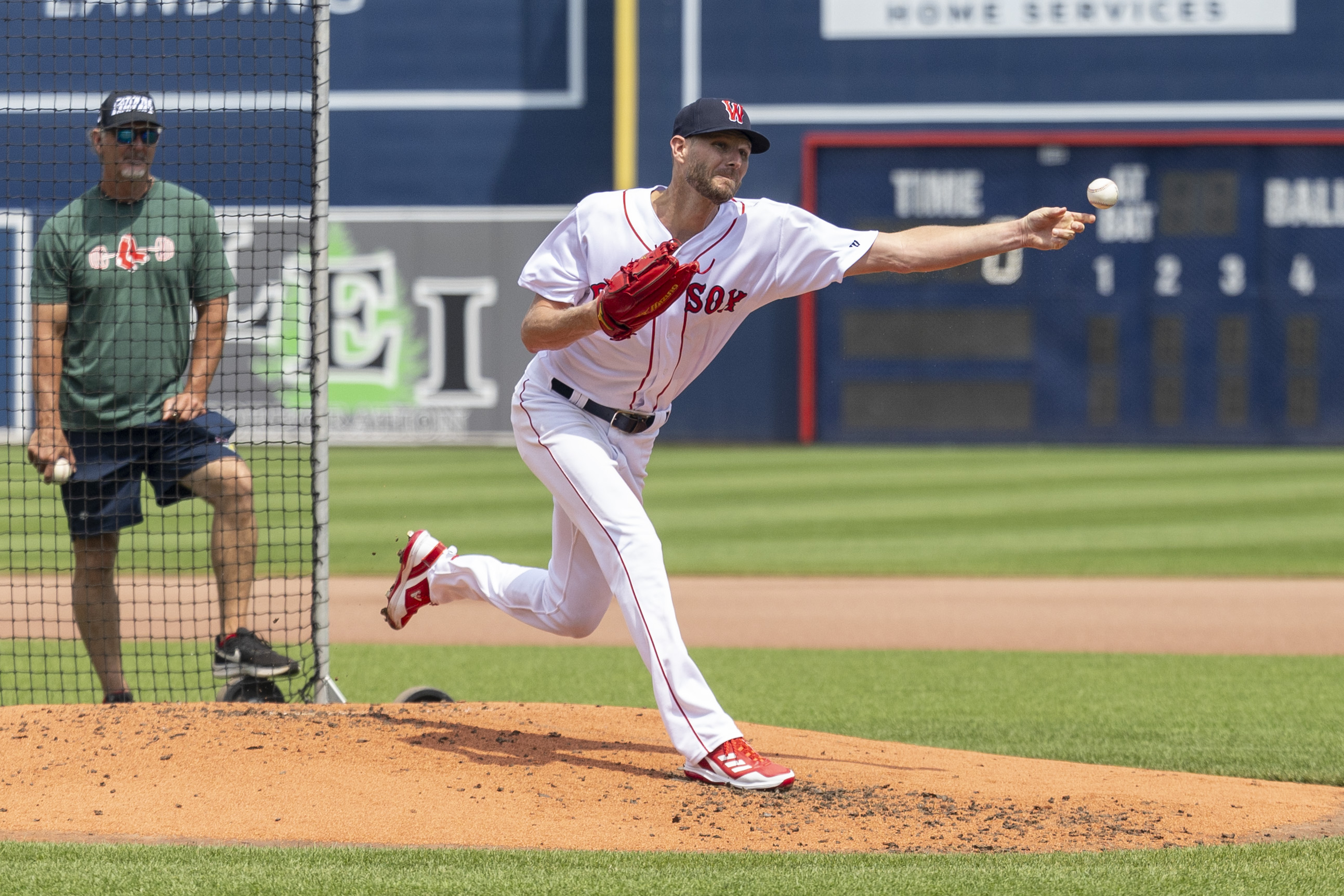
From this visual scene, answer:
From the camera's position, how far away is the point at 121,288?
5797 mm

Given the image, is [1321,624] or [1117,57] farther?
[1117,57]

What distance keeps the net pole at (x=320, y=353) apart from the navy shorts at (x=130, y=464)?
408 millimetres

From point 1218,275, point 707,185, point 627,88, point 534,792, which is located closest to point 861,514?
point 1218,275

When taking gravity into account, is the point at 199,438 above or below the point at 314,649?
above

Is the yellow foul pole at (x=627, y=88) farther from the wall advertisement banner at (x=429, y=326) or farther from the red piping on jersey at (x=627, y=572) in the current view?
the red piping on jersey at (x=627, y=572)

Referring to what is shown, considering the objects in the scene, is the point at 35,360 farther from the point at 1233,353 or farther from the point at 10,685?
the point at 1233,353

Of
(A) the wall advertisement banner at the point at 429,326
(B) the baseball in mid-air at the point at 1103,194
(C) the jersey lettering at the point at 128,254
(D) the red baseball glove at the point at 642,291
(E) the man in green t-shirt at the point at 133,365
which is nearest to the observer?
(D) the red baseball glove at the point at 642,291

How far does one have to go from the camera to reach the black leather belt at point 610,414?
4.80m

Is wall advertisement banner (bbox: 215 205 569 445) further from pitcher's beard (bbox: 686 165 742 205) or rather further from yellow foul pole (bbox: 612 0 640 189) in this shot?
pitcher's beard (bbox: 686 165 742 205)

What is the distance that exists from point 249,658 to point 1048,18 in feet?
63.9

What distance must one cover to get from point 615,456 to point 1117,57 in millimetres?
19612

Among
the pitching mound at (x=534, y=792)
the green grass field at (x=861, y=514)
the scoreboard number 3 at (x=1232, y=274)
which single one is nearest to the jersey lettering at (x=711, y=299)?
the pitching mound at (x=534, y=792)

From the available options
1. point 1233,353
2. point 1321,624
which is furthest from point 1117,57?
point 1321,624

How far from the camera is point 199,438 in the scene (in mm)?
5719
